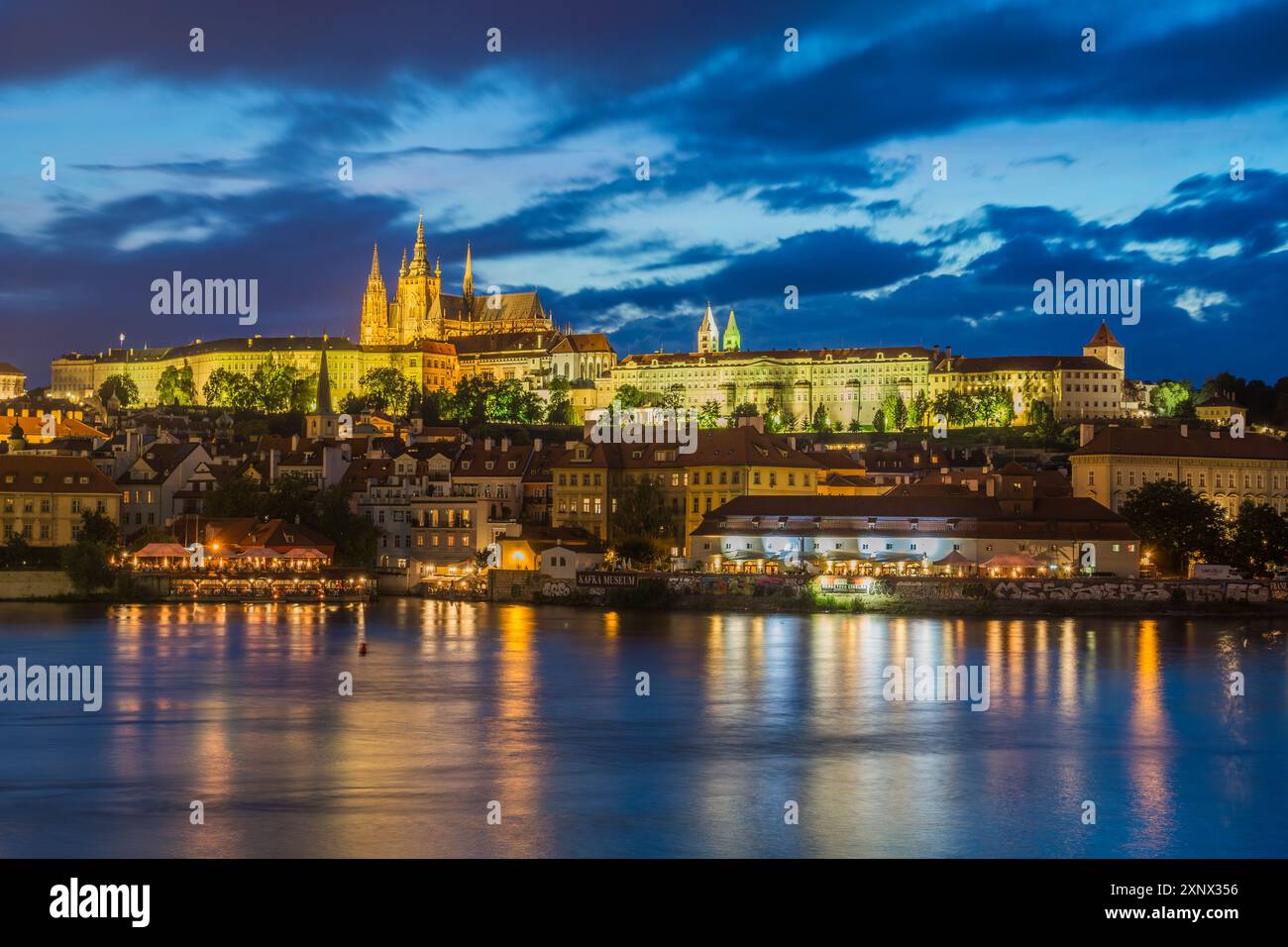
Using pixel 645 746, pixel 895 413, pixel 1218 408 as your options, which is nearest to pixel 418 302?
pixel 895 413

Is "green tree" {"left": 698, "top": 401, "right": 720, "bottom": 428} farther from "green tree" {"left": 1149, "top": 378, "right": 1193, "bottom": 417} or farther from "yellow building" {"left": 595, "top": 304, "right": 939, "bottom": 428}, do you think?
"green tree" {"left": 1149, "top": 378, "right": 1193, "bottom": 417}

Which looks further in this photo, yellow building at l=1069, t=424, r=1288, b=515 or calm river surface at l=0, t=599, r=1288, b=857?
yellow building at l=1069, t=424, r=1288, b=515

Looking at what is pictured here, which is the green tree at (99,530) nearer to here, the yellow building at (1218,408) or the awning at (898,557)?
the awning at (898,557)

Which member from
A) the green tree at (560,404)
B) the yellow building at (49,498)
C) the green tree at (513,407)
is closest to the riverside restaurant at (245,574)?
the yellow building at (49,498)

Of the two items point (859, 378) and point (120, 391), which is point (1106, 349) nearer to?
point (859, 378)

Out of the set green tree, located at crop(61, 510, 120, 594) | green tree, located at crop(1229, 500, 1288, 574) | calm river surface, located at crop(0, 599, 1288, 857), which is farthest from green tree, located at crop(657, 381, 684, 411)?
calm river surface, located at crop(0, 599, 1288, 857)

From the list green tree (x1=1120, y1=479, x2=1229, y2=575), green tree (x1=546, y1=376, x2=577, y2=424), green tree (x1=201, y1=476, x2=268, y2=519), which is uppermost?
green tree (x1=546, y1=376, x2=577, y2=424)
